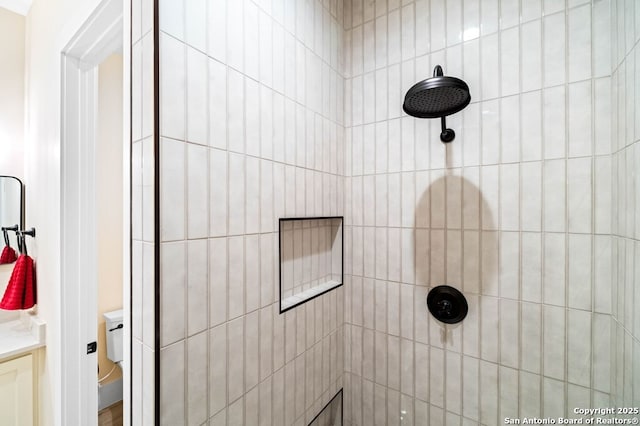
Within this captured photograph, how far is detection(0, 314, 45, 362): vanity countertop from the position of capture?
116cm

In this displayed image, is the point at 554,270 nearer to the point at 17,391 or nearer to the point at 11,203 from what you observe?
the point at 17,391

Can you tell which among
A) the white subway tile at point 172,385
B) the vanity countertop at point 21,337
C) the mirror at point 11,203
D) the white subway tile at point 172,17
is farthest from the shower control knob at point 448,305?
the mirror at point 11,203

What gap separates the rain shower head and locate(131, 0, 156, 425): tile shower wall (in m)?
0.69

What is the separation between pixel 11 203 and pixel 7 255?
287 mm

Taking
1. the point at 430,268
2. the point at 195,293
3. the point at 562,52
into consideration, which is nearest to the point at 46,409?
the point at 195,293

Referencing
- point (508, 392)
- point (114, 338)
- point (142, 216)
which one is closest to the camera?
point (142, 216)

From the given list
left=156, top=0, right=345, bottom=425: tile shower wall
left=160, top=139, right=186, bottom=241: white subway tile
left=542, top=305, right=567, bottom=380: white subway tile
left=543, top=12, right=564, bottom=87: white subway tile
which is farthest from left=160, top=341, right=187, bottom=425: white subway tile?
left=543, top=12, right=564, bottom=87: white subway tile

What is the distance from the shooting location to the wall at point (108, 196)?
5.77 feet

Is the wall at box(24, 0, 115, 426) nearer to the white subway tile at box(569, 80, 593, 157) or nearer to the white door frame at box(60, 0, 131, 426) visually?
the white door frame at box(60, 0, 131, 426)

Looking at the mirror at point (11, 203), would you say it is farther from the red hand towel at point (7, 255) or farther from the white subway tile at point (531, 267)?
the white subway tile at point (531, 267)

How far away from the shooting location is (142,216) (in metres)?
0.58

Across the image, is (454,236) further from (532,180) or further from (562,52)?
(562,52)

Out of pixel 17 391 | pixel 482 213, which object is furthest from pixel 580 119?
pixel 17 391

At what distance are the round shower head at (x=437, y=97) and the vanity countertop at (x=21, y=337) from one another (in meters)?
1.84
